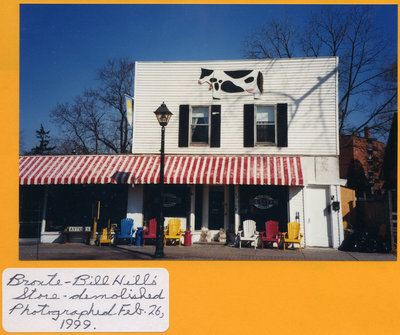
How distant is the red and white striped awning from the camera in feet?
33.3

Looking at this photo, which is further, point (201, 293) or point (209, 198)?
point (209, 198)

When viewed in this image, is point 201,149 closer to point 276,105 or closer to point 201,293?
point 276,105

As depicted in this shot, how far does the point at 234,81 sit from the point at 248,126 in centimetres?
171

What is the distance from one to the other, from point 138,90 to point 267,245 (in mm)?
7280

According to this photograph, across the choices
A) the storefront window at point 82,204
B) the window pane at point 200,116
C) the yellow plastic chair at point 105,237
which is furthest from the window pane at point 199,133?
the yellow plastic chair at point 105,237

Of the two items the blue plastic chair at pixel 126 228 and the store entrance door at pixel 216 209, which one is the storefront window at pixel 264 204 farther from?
the blue plastic chair at pixel 126 228

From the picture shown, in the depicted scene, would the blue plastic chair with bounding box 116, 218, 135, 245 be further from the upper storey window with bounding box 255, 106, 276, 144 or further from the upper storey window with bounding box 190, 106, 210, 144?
the upper storey window with bounding box 255, 106, 276, 144

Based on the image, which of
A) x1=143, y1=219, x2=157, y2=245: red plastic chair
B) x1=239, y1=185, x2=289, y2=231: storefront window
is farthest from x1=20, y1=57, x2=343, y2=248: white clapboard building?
x1=143, y1=219, x2=157, y2=245: red plastic chair

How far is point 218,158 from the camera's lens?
36.1 ft

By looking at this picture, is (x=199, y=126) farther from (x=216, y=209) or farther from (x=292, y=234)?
(x=292, y=234)

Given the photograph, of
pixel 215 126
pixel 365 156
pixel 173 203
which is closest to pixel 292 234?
pixel 173 203

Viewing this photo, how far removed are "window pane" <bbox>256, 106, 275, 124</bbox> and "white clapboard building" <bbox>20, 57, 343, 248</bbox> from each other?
0.04 meters

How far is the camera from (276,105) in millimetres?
11281

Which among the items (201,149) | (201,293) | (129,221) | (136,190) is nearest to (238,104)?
(201,149)
